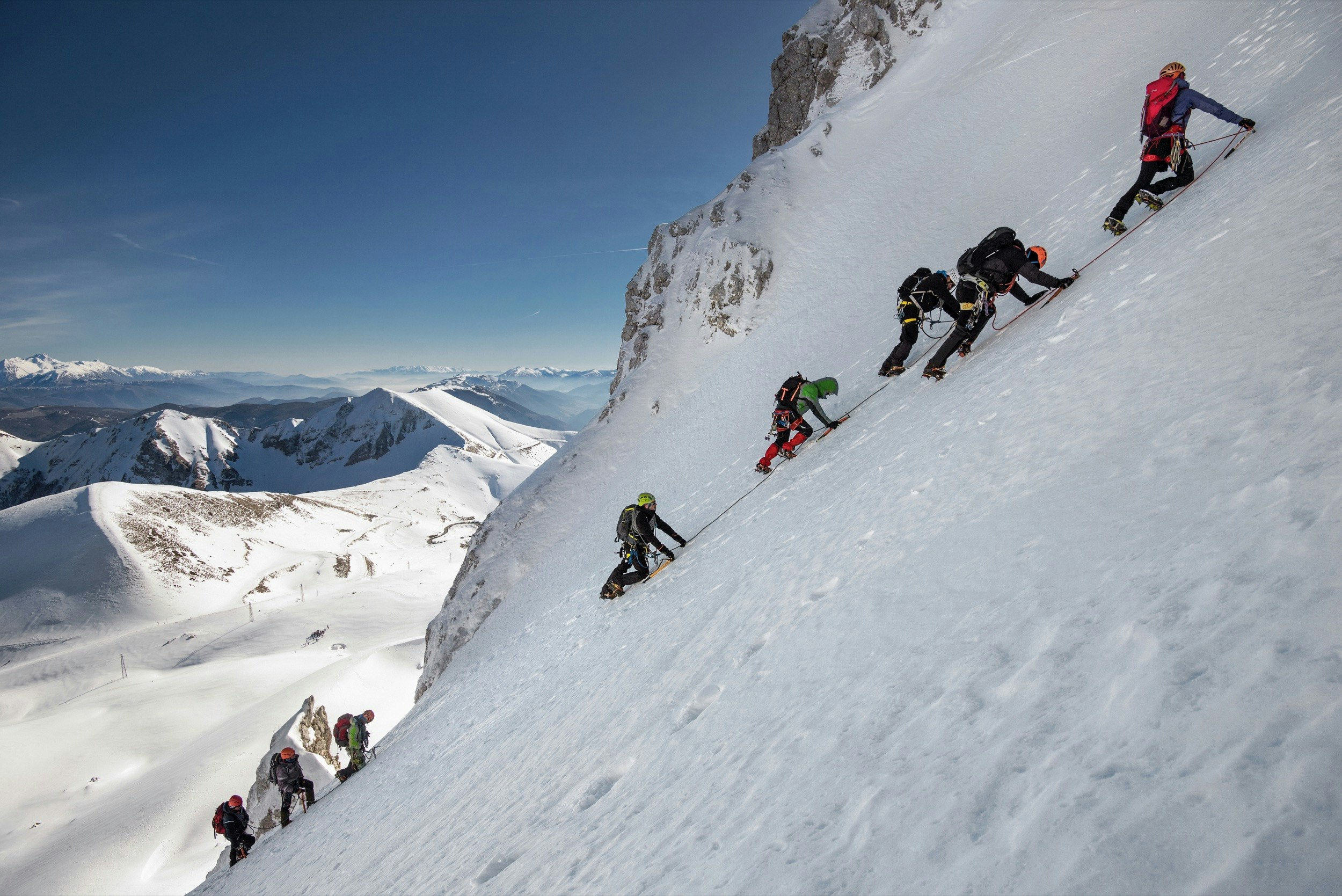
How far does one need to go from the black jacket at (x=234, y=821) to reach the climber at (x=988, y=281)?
19.7m

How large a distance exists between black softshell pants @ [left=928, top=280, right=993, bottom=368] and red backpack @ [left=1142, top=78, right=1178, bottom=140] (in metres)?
3.87

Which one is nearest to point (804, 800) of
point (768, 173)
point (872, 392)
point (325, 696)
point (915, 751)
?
point (915, 751)

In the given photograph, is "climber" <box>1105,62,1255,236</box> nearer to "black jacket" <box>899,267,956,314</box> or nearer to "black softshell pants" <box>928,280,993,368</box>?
"black softshell pants" <box>928,280,993,368</box>

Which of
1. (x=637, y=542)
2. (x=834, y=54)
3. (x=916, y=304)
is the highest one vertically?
(x=834, y=54)

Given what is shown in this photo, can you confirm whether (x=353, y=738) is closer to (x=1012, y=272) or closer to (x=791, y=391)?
(x=791, y=391)

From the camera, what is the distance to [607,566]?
47.4 feet

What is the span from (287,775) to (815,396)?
52.8 ft

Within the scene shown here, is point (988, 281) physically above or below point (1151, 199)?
above

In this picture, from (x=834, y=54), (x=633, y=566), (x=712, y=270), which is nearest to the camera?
(x=633, y=566)

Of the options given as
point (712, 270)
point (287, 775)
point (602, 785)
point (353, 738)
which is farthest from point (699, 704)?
point (712, 270)

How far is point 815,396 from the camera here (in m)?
11.0

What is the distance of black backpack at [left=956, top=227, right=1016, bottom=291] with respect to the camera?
8648 mm

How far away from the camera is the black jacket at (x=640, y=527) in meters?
9.97

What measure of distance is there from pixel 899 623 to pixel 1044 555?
102 cm
